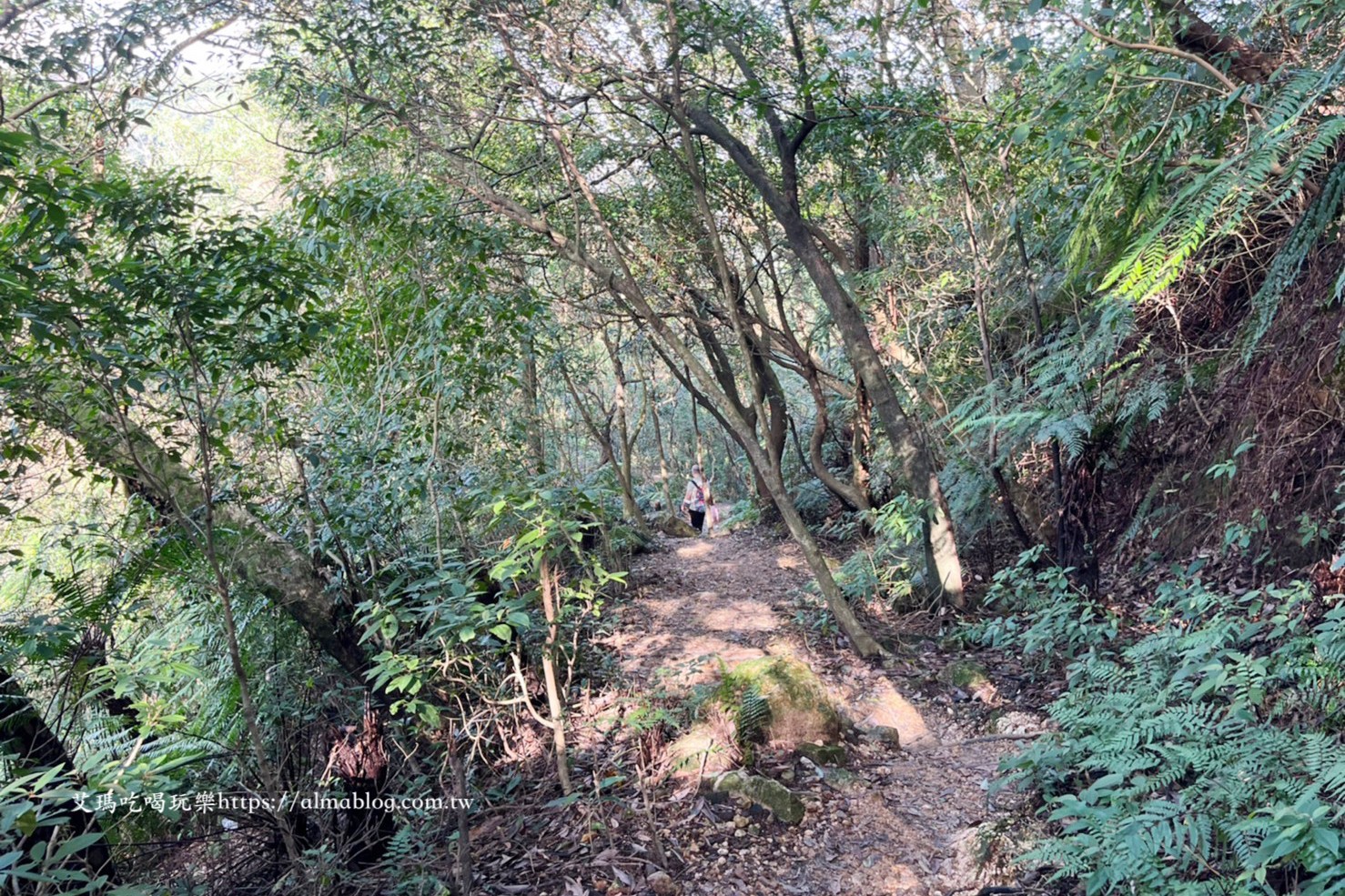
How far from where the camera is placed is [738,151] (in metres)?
6.67

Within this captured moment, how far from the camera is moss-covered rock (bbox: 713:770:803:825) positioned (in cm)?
425

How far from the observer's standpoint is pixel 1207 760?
9.50 feet

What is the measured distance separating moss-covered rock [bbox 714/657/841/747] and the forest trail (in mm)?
162

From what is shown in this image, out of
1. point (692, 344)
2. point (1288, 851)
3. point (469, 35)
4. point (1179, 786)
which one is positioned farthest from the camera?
point (692, 344)

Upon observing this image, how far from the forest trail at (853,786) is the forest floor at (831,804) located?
10 mm

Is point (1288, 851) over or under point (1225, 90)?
under

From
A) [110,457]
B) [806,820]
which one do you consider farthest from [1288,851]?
[110,457]

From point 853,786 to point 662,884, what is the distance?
1.41 meters

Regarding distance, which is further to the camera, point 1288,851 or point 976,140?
point 976,140

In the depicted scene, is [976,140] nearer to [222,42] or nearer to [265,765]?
[222,42]

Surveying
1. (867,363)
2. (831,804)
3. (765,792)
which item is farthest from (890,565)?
(765,792)

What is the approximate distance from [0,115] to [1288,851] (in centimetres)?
535

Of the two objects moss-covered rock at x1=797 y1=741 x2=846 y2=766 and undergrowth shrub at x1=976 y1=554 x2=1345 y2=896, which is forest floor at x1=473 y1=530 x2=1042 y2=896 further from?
undergrowth shrub at x1=976 y1=554 x2=1345 y2=896

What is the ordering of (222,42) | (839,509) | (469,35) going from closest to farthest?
(222,42)
(469,35)
(839,509)
